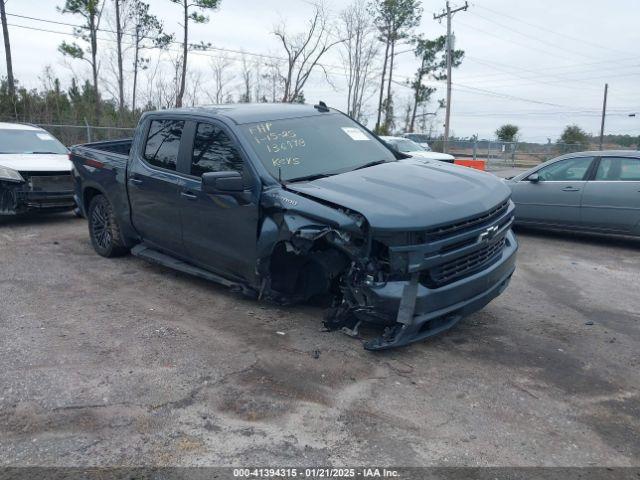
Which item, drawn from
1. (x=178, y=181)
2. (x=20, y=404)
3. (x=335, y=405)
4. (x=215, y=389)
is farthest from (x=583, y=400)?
(x=178, y=181)

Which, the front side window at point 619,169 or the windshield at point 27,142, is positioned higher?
the windshield at point 27,142

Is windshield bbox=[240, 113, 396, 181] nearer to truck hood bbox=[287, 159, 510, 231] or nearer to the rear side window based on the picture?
truck hood bbox=[287, 159, 510, 231]

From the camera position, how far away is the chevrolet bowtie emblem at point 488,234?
14.0 feet

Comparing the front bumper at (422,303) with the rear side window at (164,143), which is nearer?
the front bumper at (422,303)

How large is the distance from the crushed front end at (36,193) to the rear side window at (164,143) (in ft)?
13.2

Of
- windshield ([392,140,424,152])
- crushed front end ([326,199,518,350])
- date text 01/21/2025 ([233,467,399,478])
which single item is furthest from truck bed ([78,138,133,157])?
windshield ([392,140,424,152])

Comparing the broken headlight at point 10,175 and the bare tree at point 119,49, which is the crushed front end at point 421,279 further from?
the bare tree at point 119,49

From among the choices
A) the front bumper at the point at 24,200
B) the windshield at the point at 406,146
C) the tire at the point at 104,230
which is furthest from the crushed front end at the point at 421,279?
the windshield at the point at 406,146

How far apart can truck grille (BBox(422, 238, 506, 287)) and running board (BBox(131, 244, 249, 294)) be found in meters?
1.85

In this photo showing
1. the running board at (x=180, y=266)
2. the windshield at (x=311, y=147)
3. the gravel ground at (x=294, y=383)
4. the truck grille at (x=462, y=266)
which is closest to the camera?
the gravel ground at (x=294, y=383)

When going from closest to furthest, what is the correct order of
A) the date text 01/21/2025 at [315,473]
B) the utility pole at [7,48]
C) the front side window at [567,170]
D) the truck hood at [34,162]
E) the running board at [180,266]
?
1. the date text 01/21/2025 at [315,473]
2. the running board at [180,266]
3. the front side window at [567,170]
4. the truck hood at [34,162]
5. the utility pole at [7,48]

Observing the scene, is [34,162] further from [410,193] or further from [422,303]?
[422,303]

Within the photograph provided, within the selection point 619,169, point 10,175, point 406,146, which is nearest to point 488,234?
point 619,169

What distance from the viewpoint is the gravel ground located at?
3082 mm
